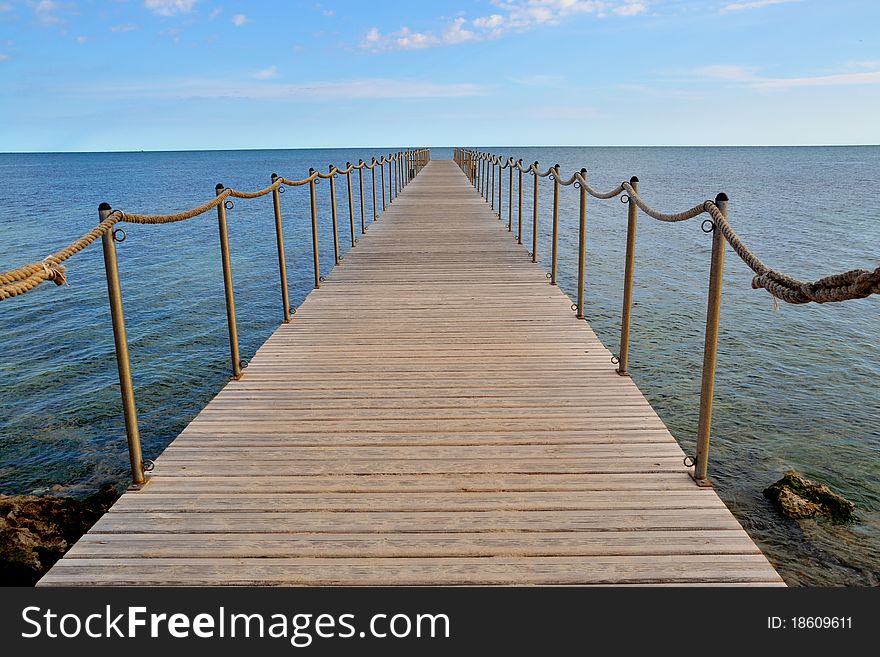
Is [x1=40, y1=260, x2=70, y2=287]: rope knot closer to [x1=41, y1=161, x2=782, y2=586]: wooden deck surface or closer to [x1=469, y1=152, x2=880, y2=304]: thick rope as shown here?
[x1=41, y1=161, x2=782, y2=586]: wooden deck surface

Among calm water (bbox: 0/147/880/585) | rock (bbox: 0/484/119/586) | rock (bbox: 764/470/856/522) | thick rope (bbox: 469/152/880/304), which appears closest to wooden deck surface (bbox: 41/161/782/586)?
thick rope (bbox: 469/152/880/304)

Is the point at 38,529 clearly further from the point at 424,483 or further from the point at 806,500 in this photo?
the point at 806,500

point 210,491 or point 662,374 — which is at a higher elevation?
point 210,491

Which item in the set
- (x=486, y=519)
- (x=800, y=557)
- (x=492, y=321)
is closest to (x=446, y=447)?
(x=486, y=519)

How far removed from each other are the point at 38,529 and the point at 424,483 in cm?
394

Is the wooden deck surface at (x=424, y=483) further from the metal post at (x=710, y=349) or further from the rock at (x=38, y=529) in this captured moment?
the rock at (x=38, y=529)

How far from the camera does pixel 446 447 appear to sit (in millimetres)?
3916

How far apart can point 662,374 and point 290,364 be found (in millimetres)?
6077

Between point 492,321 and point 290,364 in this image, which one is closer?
point 290,364

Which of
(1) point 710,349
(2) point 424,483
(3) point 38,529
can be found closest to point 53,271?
(2) point 424,483

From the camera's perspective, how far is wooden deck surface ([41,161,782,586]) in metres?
2.82

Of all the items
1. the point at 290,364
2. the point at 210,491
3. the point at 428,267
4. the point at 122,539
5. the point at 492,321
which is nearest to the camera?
the point at 122,539

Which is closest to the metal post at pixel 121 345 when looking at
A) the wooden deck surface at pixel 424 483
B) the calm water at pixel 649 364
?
the wooden deck surface at pixel 424 483
